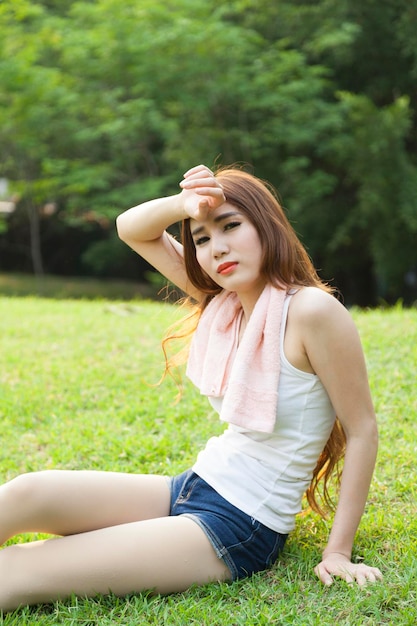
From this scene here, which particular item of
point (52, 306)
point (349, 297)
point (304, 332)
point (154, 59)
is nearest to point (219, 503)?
point (304, 332)

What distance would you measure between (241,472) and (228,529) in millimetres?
160

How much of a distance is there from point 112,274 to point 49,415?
49.1ft

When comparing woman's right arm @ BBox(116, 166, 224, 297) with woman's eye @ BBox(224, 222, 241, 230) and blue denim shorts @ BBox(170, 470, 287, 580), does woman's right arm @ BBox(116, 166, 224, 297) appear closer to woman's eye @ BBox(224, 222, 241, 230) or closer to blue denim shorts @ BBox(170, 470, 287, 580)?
woman's eye @ BBox(224, 222, 241, 230)

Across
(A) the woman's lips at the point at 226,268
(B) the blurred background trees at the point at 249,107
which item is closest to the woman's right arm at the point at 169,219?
(A) the woman's lips at the point at 226,268

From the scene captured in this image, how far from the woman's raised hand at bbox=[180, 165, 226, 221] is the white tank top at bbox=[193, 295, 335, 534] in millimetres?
348

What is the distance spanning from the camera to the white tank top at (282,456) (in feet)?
6.91

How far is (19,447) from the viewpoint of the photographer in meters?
3.48

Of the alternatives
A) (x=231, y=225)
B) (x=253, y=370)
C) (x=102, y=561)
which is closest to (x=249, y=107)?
(x=231, y=225)

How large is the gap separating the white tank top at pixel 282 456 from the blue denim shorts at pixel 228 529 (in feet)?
0.10

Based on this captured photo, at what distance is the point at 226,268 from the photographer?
2.16 m

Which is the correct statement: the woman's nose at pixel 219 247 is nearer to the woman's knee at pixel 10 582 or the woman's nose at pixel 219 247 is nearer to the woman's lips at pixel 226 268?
the woman's lips at pixel 226 268

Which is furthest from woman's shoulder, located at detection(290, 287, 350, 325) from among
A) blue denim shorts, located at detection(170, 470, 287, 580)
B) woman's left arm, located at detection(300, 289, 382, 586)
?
blue denim shorts, located at detection(170, 470, 287, 580)

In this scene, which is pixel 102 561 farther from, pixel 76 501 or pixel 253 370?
pixel 253 370

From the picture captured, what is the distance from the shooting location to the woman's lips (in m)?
2.15
